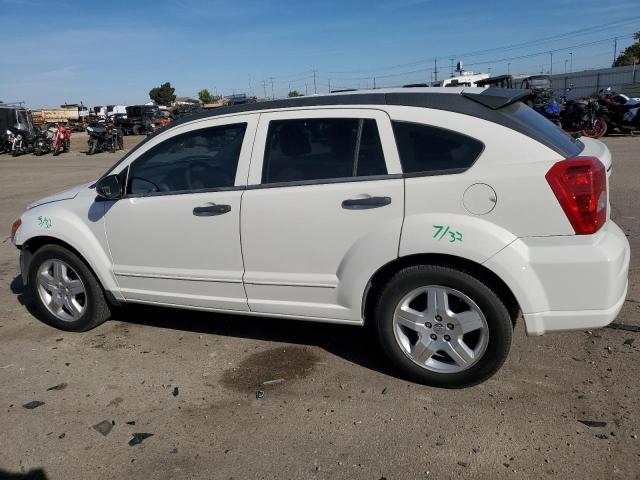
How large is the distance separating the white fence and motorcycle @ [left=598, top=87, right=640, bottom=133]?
19.3 metres

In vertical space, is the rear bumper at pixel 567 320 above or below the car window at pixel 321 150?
below

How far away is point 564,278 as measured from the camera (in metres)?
3.06

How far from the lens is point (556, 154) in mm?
3074

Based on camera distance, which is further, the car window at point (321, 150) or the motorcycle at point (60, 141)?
the motorcycle at point (60, 141)

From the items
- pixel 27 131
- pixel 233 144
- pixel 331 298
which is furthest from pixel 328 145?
pixel 27 131

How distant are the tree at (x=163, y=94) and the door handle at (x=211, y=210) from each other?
375ft

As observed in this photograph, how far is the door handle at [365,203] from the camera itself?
10.9 ft

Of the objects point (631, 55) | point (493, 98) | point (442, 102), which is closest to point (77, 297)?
point (442, 102)

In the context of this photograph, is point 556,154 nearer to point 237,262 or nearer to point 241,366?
point 237,262

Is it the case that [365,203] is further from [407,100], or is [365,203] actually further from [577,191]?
[577,191]

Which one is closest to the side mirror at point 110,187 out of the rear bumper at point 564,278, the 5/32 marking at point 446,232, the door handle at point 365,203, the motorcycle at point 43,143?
the door handle at point 365,203

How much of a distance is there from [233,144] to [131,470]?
214 centimetres

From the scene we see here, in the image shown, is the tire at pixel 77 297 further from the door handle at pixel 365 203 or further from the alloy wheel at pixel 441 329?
the alloy wheel at pixel 441 329

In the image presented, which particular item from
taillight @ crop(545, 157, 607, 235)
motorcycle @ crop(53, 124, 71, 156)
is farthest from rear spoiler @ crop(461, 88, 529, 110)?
motorcycle @ crop(53, 124, 71, 156)
